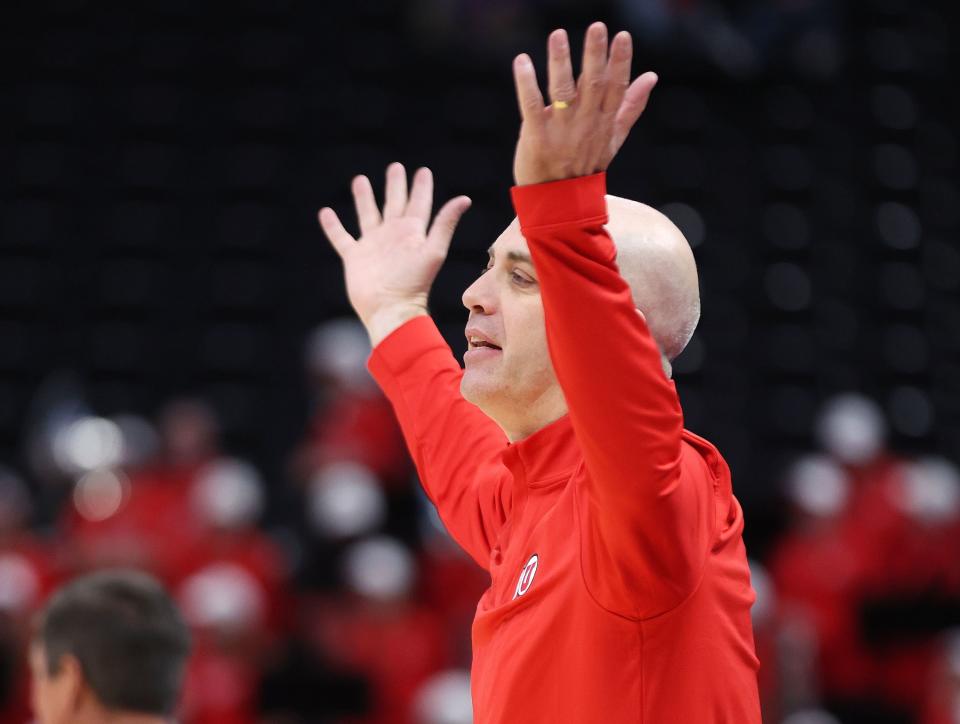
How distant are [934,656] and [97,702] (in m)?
5.05

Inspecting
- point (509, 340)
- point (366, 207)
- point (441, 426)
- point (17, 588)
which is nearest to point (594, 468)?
point (509, 340)

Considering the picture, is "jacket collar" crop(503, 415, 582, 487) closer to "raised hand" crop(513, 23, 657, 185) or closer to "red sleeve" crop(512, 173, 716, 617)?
"red sleeve" crop(512, 173, 716, 617)

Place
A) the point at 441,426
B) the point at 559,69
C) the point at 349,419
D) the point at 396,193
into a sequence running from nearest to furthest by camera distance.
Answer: the point at 559,69
the point at 441,426
the point at 396,193
the point at 349,419

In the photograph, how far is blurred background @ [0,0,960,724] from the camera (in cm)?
805

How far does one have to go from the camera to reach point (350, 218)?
29.8 ft

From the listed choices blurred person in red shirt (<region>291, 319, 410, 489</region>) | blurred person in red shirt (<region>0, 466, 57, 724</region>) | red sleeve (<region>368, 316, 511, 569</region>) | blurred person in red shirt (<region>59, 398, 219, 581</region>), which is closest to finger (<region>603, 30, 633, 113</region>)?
red sleeve (<region>368, 316, 511, 569</region>)

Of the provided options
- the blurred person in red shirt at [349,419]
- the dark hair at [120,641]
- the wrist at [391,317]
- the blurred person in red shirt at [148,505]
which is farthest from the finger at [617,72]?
the blurred person in red shirt at [349,419]

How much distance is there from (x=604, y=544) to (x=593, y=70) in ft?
1.79

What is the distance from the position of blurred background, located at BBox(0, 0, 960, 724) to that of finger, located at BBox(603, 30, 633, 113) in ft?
19.4

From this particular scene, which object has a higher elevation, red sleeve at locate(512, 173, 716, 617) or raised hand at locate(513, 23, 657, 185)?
raised hand at locate(513, 23, 657, 185)

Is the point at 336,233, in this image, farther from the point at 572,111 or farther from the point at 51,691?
the point at 572,111

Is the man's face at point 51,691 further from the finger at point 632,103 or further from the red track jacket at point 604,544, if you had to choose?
the finger at point 632,103

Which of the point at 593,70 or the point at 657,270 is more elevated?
the point at 593,70

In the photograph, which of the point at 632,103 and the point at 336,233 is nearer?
the point at 632,103
